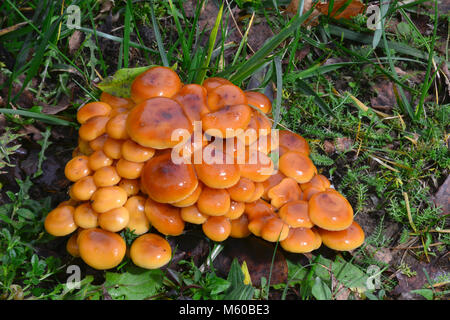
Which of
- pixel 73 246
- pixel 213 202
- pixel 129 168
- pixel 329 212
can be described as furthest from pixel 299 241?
pixel 73 246

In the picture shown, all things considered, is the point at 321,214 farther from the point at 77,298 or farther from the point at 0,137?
the point at 0,137

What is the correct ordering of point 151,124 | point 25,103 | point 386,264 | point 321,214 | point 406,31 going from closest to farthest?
point 151,124, point 321,214, point 386,264, point 25,103, point 406,31

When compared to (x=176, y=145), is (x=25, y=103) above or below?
below

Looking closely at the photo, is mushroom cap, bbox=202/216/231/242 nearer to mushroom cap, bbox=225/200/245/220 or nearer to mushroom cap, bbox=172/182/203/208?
mushroom cap, bbox=225/200/245/220

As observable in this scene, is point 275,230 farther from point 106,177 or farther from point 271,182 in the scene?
point 106,177

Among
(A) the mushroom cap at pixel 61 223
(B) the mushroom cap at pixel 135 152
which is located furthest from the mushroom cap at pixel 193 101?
(A) the mushroom cap at pixel 61 223

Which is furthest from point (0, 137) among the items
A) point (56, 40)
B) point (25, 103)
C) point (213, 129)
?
point (213, 129)
